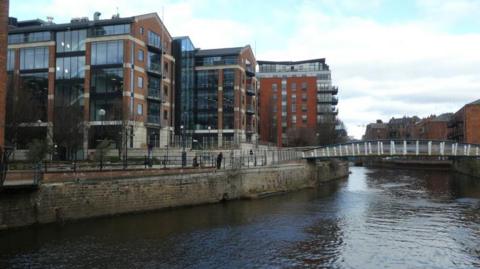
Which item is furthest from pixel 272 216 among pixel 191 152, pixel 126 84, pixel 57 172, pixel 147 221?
pixel 126 84

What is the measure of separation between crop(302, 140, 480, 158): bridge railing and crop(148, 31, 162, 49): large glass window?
23.9 m

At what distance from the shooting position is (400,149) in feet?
161

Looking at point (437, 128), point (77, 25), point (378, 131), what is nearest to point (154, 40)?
point (77, 25)

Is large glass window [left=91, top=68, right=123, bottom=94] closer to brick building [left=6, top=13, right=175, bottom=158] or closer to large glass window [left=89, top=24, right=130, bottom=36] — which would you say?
brick building [left=6, top=13, right=175, bottom=158]

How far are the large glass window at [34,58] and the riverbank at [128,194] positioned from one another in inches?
1295

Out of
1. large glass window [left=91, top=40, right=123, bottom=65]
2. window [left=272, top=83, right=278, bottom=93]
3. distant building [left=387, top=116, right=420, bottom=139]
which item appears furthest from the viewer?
distant building [left=387, top=116, right=420, bottom=139]

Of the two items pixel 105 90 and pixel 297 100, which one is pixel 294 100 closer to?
pixel 297 100

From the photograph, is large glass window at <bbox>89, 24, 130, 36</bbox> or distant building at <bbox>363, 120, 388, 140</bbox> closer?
large glass window at <bbox>89, 24, 130, 36</bbox>

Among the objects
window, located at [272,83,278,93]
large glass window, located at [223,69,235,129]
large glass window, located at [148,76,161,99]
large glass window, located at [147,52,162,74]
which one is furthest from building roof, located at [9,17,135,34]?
window, located at [272,83,278,93]

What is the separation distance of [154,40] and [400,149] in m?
32.2

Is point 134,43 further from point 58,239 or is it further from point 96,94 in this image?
point 58,239

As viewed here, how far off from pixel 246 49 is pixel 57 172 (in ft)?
180

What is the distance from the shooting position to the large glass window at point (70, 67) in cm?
5397

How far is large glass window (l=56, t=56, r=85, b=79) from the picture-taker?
54.0m
